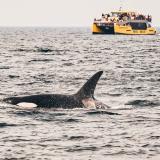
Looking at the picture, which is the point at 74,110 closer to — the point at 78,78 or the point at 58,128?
the point at 58,128

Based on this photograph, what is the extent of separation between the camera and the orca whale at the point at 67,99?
1708 cm

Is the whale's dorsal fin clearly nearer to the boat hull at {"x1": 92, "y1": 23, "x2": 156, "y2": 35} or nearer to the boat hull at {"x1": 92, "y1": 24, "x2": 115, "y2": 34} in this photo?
the boat hull at {"x1": 92, "y1": 23, "x2": 156, "y2": 35}

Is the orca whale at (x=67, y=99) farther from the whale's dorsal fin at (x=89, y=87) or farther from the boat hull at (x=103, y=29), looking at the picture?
the boat hull at (x=103, y=29)

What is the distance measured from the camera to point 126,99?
20.8 m

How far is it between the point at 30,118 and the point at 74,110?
1.86 metres

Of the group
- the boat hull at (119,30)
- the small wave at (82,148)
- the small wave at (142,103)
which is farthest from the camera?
the boat hull at (119,30)

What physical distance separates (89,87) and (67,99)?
0.80m

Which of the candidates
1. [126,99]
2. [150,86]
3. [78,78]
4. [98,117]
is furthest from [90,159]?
[78,78]

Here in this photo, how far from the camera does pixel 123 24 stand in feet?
453

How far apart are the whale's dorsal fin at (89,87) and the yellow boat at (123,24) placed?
118112mm

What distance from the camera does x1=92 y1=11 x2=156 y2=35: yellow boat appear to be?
13662cm

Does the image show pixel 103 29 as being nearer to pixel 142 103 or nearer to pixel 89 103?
pixel 142 103

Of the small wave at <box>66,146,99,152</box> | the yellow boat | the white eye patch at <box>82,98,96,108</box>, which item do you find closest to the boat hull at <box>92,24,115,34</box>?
the yellow boat

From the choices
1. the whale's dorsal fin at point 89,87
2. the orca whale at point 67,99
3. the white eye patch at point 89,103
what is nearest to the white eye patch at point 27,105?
the orca whale at point 67,99
